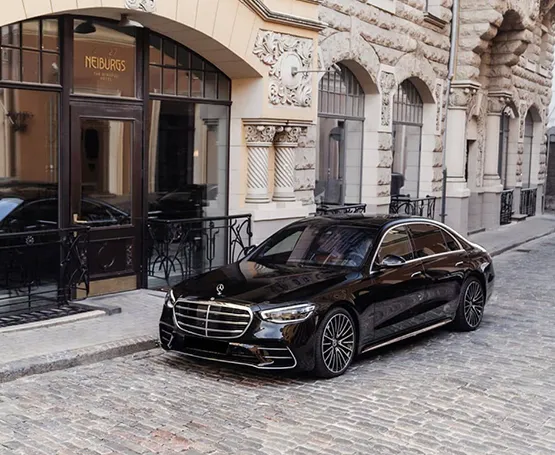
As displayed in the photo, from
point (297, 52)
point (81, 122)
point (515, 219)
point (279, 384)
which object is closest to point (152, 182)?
point (81, 122)

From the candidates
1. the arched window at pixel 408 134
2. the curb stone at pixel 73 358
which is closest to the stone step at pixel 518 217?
the arched window at pixel 408 134

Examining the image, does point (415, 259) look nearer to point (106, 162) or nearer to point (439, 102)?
point (106, 162)

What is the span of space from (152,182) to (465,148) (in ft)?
38.1

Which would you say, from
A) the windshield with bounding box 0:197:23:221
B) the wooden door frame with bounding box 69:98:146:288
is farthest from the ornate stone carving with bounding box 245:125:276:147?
the windshield with bounding box 0:197:23:221

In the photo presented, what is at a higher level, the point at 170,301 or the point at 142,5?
the point at 142,5

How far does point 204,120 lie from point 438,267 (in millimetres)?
5286

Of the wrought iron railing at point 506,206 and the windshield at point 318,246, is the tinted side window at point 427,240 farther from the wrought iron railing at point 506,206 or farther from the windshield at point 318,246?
the wrought iron railing at point 506,206

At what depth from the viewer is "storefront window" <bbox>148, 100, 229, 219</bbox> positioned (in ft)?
39.0

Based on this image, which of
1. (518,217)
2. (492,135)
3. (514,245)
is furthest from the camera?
(518,217)

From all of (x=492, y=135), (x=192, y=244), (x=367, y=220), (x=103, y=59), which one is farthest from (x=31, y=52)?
(x=492, y=135)

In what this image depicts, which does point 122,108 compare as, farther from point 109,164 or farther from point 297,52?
point 297,52

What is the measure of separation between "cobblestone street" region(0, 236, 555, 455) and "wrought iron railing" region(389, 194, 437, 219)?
9.45 meters

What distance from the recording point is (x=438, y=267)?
30.3 feet

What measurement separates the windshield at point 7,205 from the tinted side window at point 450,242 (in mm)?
5544
